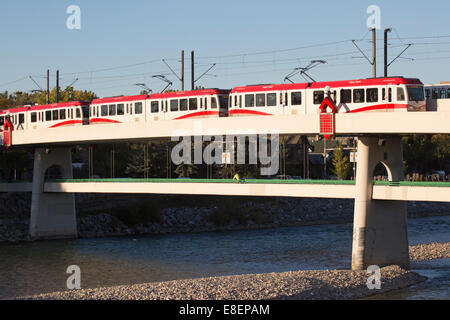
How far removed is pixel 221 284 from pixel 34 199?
3474 centimetres

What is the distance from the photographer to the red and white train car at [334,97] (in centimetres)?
3941

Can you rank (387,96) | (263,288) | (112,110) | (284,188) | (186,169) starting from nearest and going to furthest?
(263,288) < (387,96) < (284,188) < (112,110) < (186,169)

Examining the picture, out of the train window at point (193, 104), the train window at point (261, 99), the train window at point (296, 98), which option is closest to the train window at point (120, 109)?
the train window at point (193, 104)

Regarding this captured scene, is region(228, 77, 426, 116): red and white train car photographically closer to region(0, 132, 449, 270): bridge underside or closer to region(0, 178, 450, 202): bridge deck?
region(0, 132, 449, 270): bridge underside

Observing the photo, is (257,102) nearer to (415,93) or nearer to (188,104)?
(188,104)

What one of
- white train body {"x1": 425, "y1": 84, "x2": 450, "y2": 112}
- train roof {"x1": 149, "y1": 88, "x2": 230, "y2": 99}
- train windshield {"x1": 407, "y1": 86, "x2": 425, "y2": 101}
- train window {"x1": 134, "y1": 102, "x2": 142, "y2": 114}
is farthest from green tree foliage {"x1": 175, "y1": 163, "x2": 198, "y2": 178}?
train windshield {"x1": 407, "y1": 86, "x2": 425, "y2": 101}

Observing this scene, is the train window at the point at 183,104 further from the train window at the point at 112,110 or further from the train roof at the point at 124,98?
the train window at the point at 112,110

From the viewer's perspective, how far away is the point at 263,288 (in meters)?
34.9

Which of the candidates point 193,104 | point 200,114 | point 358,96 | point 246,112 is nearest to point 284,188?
point 246,112

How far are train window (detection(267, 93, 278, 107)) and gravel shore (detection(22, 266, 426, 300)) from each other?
38.2 feet

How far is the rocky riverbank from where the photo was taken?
69.5m

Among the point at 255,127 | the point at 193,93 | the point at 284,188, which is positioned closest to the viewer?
the point at 284,188

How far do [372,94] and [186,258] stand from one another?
1945 centimetres

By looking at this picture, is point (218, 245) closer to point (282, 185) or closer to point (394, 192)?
point (282, 185)
